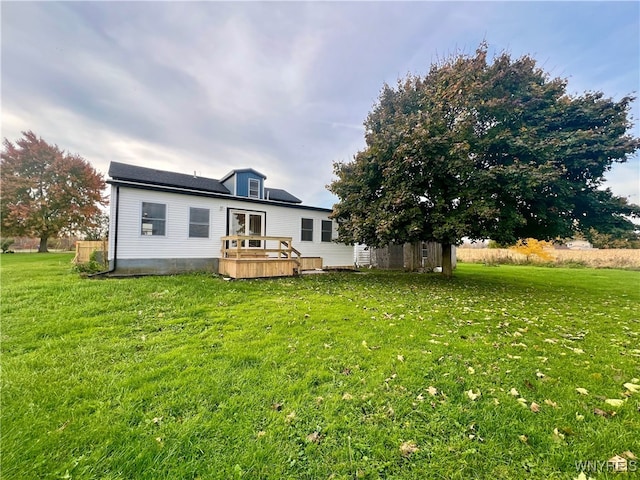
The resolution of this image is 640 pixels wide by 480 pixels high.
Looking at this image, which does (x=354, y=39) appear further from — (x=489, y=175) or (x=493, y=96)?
(x=489, y=175)

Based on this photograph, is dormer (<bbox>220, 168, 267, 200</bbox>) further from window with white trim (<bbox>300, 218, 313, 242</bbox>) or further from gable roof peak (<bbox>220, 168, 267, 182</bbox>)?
window with white trim (<bbox>300, 218, 313, 242</bbox>)

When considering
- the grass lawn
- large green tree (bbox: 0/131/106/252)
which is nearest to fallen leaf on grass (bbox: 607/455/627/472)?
the grass lawn

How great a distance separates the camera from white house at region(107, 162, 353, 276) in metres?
9.20

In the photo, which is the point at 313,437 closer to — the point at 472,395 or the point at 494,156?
the point at 472,395

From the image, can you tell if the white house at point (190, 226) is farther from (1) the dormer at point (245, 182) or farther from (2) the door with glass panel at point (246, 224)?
(1) the dormer at point (245, 182)

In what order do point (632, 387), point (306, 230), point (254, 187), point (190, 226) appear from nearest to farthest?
point (632, 387), point (190, 226), point (306, 230), point (254, 187)

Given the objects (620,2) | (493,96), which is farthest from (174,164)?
(620,2)

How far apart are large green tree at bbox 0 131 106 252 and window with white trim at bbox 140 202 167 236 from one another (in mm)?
20078

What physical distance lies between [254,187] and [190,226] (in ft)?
19.1

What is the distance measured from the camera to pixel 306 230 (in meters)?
13.4

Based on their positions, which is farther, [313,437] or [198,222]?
[198,222]

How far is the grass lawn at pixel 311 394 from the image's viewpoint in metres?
1.88

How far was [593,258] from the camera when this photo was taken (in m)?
20.4

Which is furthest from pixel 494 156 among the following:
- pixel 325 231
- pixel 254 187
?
pixel 254 187
